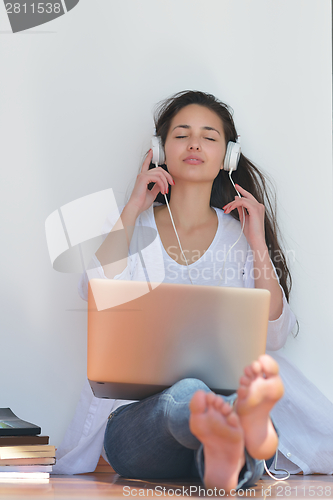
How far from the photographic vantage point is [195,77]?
2.14m

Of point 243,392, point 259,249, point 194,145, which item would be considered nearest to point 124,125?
point 194,145

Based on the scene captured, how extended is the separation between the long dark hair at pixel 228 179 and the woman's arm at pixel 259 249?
0.12 m

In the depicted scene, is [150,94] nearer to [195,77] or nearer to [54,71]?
[195,77]

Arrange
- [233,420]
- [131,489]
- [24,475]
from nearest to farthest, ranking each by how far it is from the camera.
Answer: [233,420] → [131,489] → [24,475]

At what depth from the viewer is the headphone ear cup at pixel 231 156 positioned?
1860 mm

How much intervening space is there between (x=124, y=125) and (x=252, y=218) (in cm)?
68

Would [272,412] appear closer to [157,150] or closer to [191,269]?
[191,269]

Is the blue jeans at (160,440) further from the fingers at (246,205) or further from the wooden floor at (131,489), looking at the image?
the fingers at (246,205)

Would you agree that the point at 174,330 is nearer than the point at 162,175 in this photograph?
Yes

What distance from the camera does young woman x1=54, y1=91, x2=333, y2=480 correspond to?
1.30 metres

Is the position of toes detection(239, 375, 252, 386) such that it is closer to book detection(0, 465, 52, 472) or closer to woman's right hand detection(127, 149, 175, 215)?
book detection(0, 465, 52, 472)

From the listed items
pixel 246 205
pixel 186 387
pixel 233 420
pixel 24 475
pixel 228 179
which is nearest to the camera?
pixel 233 420

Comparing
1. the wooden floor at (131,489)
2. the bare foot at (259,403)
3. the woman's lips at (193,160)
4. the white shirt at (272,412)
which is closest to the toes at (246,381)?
the bare foot at (259,403)

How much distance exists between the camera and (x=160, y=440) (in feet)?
4.16
